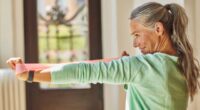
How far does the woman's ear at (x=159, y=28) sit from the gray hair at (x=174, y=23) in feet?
0.04

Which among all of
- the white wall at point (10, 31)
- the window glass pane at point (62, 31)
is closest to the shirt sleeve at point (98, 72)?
the white wall at point (10, 31)

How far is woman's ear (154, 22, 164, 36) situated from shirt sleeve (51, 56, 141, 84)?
5.4 inches

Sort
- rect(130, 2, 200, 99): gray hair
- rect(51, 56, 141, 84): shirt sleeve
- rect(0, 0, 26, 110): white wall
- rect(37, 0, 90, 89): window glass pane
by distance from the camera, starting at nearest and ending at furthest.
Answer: rect(51, 56, 141, 84): shirt sleeve
rect(130, 2, 200, 99): gray hair
rect(0, 0, 26, 110): white wall
rect(37, 0, 90, 89): window glass pane

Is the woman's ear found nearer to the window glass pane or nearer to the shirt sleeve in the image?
the shirt sleeve

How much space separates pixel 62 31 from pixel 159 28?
1986mm

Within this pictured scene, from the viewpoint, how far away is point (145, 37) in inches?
47.3

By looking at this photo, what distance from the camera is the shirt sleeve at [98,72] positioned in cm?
107

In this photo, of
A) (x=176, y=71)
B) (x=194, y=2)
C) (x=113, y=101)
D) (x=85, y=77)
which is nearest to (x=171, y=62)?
(x=176, y=71)

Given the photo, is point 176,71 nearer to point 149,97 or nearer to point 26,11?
point 149,97

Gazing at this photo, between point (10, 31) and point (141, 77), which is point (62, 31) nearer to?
point (10, 31)

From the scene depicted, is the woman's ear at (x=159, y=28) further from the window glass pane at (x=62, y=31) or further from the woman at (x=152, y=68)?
the window glass pane at (x=62, y=31)

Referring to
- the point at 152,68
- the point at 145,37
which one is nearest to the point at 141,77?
the point at 152,68

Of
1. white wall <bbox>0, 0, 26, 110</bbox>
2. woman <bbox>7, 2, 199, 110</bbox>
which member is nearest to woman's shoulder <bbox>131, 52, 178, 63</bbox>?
woman <bbox>7, 2, 199, 110</bbox>

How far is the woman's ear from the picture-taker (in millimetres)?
1178
